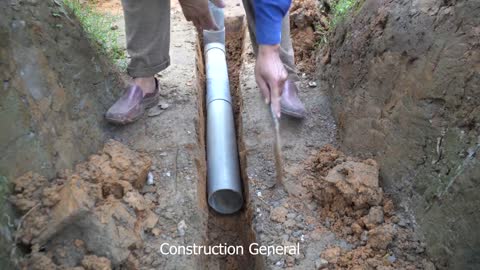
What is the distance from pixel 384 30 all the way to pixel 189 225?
4.45ft

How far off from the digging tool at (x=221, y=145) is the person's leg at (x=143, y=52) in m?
0.43

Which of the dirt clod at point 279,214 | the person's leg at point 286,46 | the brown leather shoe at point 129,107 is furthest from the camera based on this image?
the person's leg at point 286,46

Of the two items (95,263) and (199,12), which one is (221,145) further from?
(95,263)

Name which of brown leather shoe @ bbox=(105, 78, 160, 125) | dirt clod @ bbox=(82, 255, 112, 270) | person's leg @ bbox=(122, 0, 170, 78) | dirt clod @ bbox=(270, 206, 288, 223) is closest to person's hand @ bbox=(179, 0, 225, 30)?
person's leg @ bbox=(122, 0, 170, 78)

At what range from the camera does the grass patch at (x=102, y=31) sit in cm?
266

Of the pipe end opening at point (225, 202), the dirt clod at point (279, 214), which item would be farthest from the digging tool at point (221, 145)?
the dirt clod at point (279, 214)

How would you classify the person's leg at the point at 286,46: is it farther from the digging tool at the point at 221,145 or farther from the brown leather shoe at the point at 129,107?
the brown leather shoe at the point at 129,107

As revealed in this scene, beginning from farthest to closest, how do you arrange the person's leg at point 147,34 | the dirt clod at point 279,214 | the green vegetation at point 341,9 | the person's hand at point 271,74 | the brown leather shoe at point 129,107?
the green vegetation at point 341,9 < the brown leather shoe at point 129,107 < the person's leg at point 147,34 < the dirt clod at point 279,214 < the person's hand at point 271,74

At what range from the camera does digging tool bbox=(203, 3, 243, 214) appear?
8.23 feet

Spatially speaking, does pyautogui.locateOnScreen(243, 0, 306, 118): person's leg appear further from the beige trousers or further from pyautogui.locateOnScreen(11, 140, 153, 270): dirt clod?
pyautogui.locateOnScreen(11, 140, 153, 270): dirt clod

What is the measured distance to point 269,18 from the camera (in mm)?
2000

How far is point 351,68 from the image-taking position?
7.97 ft

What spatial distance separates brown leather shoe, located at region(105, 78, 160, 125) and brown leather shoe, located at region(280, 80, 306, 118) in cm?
78

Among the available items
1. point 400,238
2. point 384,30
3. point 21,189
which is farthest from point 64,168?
point 384,30
